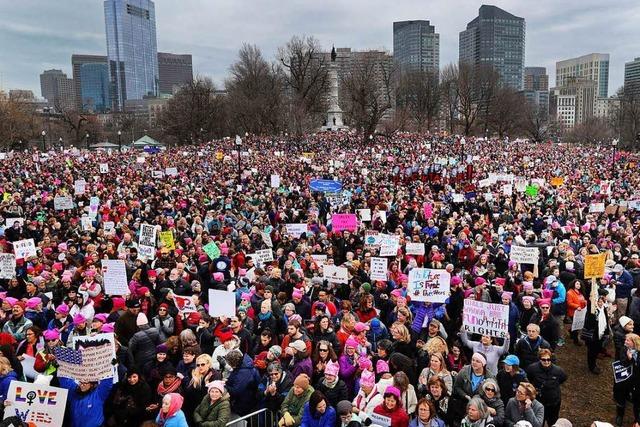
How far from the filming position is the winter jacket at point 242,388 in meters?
6.12

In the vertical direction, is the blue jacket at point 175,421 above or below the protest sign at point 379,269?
below

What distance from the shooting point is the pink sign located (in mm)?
15086

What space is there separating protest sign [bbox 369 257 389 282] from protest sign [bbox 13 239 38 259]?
26.3 ft

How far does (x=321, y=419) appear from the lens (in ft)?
17.6

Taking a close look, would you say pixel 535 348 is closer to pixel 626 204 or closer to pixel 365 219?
pixel 365 219

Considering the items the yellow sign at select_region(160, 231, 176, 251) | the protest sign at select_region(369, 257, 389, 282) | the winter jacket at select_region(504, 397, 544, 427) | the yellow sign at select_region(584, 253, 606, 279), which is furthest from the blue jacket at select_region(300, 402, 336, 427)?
the yellow sign at select_region(160, 231, 176, 251)

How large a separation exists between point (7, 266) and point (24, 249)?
142 centimetres

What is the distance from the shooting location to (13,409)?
5508mm

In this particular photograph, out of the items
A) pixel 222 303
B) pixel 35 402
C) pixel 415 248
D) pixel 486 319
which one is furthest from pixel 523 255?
pixel 35 402

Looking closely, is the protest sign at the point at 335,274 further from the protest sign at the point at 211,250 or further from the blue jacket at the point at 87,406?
the blue jacket at the point at 87,406

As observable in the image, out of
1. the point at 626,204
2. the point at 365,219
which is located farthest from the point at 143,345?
the point at 626,204

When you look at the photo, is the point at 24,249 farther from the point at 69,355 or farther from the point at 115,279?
the point at 69,355

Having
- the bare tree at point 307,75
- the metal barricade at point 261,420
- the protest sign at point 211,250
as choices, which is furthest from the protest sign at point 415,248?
the bare tree at point 307,75

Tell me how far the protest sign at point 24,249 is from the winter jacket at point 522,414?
1105cm
